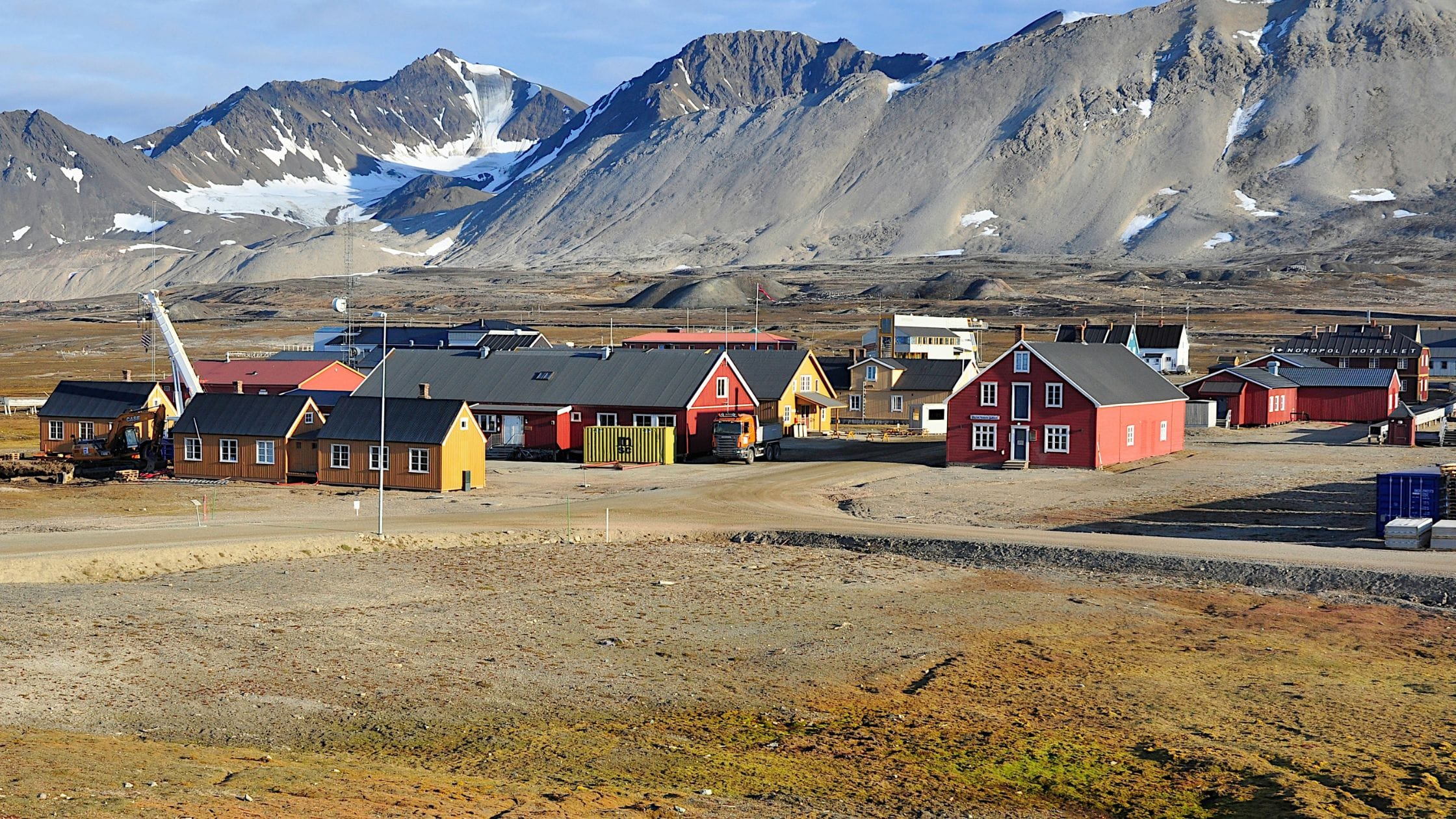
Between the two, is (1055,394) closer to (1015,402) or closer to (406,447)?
(1015,402)

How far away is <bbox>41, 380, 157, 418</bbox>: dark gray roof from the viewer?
6850 centimetres

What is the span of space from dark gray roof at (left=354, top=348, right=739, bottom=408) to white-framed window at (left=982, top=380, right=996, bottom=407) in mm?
13317

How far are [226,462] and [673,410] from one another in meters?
20.1

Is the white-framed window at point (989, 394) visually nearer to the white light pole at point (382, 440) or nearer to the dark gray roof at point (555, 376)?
the dark gray roof at point (555, 376)

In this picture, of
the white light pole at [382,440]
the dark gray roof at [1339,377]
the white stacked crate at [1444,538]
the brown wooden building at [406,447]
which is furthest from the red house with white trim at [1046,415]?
the dark gray roof at [1339,377]

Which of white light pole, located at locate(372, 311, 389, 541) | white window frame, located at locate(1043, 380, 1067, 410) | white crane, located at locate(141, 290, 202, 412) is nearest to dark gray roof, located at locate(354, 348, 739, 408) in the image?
white light pole, located at locate(372, 311, 389, 541)

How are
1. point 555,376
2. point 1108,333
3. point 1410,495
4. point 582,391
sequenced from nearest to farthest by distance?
point 1410,495, point 582,391, point 555,376, point 1108,333

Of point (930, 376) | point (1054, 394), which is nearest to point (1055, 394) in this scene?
point (1054, 394)

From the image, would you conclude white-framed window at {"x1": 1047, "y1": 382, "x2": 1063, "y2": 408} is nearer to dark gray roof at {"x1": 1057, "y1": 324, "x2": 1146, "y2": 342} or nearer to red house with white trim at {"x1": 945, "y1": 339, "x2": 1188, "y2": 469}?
red house with white trim at {"x1": 945, "y1": 339, "x2": 1188, "y2": 469}

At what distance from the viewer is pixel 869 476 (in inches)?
2375

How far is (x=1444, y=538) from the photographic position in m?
39.1

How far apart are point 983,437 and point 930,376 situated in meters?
21.6

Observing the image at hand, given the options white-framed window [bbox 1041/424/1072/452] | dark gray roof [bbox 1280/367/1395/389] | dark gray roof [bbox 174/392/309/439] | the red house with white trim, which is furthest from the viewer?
dark gray roof [bbox 1280/367/1395/389]

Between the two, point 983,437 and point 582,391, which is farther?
point 582,391
